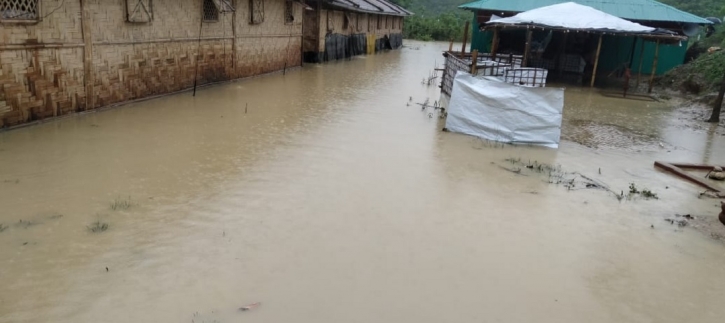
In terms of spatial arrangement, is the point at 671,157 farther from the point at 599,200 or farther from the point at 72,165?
the point at 72,165

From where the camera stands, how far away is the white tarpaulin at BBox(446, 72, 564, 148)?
9039mm

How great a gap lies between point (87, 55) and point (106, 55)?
1.75ft

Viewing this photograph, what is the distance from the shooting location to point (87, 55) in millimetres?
9188

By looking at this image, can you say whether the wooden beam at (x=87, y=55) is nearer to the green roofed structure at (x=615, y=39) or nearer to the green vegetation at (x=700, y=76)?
the green roofed structure at (x=615, y=39)

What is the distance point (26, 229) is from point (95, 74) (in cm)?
554

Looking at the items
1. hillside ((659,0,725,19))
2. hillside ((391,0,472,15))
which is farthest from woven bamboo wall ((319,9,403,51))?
hillside ((391,0,472,15))

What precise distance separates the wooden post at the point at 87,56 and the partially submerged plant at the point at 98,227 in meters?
5.30

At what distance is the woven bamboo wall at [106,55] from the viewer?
26.1 ft

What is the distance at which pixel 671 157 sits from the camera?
8.98 m

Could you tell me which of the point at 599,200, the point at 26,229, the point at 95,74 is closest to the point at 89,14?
the point at 95,74

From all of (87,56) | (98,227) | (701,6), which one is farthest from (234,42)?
(701,6)

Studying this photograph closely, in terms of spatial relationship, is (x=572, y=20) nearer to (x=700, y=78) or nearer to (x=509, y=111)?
(x=700, y=78)

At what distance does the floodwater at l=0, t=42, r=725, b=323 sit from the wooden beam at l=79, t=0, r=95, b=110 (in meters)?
0.35

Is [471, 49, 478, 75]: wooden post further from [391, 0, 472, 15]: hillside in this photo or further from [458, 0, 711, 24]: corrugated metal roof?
[391, 0, 472, 15]: hillside
